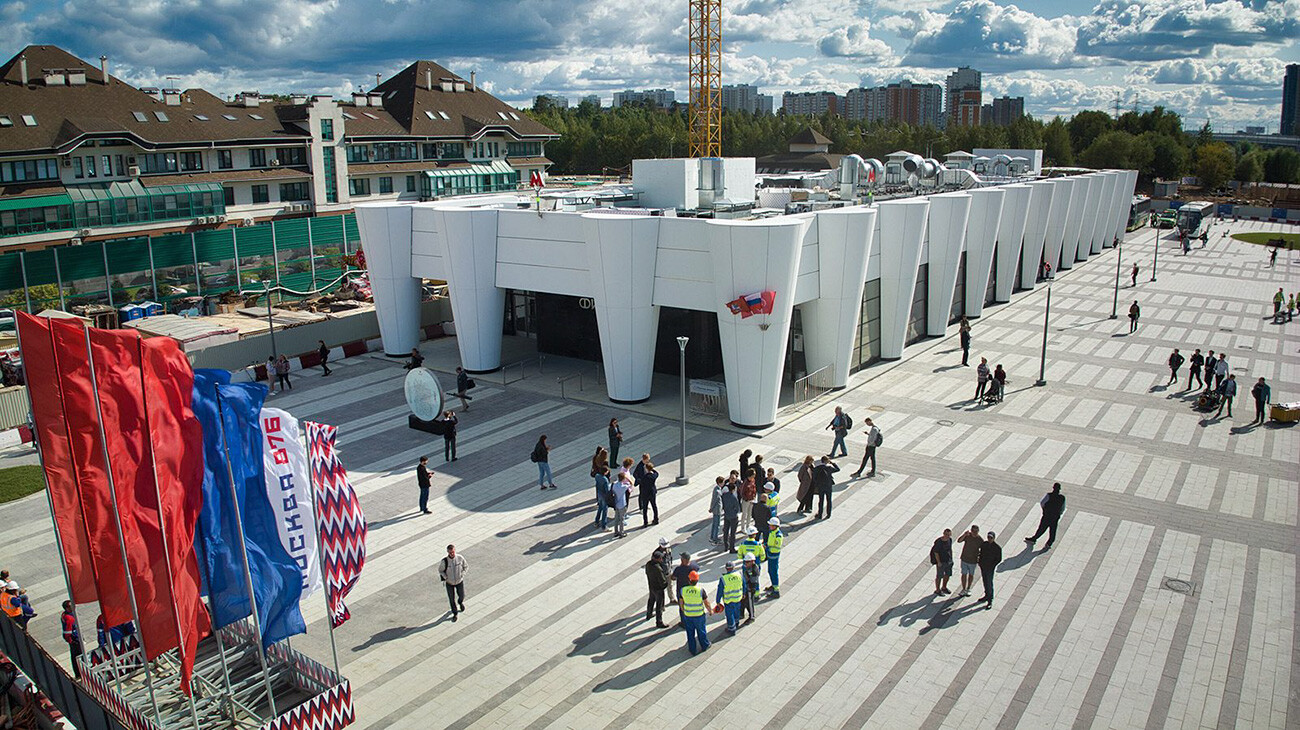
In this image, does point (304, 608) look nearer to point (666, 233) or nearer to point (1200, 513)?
point (666, 233)

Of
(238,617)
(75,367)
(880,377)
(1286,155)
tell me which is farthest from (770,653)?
(1286,155)

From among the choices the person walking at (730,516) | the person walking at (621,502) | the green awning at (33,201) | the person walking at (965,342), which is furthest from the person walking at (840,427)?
the green awning at (33,201)

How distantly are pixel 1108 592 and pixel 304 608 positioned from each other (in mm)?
14553

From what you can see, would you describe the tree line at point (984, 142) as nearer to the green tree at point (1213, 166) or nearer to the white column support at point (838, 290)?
the green tree at point (1213, 166)

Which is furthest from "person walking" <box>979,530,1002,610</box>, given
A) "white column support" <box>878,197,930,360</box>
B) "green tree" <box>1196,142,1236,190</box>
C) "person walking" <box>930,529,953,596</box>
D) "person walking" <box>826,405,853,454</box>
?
"green tree" <box>1196,142,1236,190</box>

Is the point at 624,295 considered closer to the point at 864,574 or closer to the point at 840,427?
the point at 840,427

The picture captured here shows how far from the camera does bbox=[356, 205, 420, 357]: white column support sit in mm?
32625

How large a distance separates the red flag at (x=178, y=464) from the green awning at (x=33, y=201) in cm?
4249

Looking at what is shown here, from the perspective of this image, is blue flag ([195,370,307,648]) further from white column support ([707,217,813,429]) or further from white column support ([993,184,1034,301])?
white column support ([993,184,1034,301])

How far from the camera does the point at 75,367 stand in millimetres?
11109

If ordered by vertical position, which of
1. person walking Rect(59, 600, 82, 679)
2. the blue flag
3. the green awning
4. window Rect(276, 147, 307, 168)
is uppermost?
window Rect(276, 147, 307, 168)

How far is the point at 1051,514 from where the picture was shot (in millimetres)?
17953

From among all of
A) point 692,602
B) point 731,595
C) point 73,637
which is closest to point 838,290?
point 731,595

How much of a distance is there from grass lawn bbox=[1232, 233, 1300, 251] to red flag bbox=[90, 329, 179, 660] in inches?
3033
